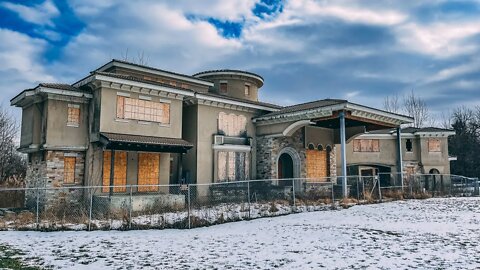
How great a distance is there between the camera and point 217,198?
19.4 metres

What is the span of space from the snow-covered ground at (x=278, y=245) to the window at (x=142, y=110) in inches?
308

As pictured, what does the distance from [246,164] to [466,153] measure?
3199 cm

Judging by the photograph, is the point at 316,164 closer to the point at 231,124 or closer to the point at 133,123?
the point at 231,124

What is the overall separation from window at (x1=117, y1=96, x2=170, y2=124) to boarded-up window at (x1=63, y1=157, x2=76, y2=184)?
3090mm

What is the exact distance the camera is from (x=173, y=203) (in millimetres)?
17266

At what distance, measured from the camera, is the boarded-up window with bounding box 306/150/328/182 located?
80.8 ft

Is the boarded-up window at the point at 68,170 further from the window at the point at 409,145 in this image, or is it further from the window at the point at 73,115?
the window at the point at 409,145

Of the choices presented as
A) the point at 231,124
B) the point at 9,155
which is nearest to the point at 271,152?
the point at 231,124

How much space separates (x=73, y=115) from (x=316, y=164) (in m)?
15.4

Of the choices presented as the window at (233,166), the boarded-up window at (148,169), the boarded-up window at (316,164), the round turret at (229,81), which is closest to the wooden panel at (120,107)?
the boarded-up window at (148,169)

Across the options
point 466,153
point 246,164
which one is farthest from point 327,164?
point 466,153

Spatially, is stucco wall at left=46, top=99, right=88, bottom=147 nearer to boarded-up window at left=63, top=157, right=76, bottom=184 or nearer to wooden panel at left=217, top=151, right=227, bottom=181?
boarded-up window at left=63, top=157, right=76, bottom=184

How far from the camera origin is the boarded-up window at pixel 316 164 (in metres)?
24.6

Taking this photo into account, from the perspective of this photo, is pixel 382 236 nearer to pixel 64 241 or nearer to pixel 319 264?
pixel 319 264
